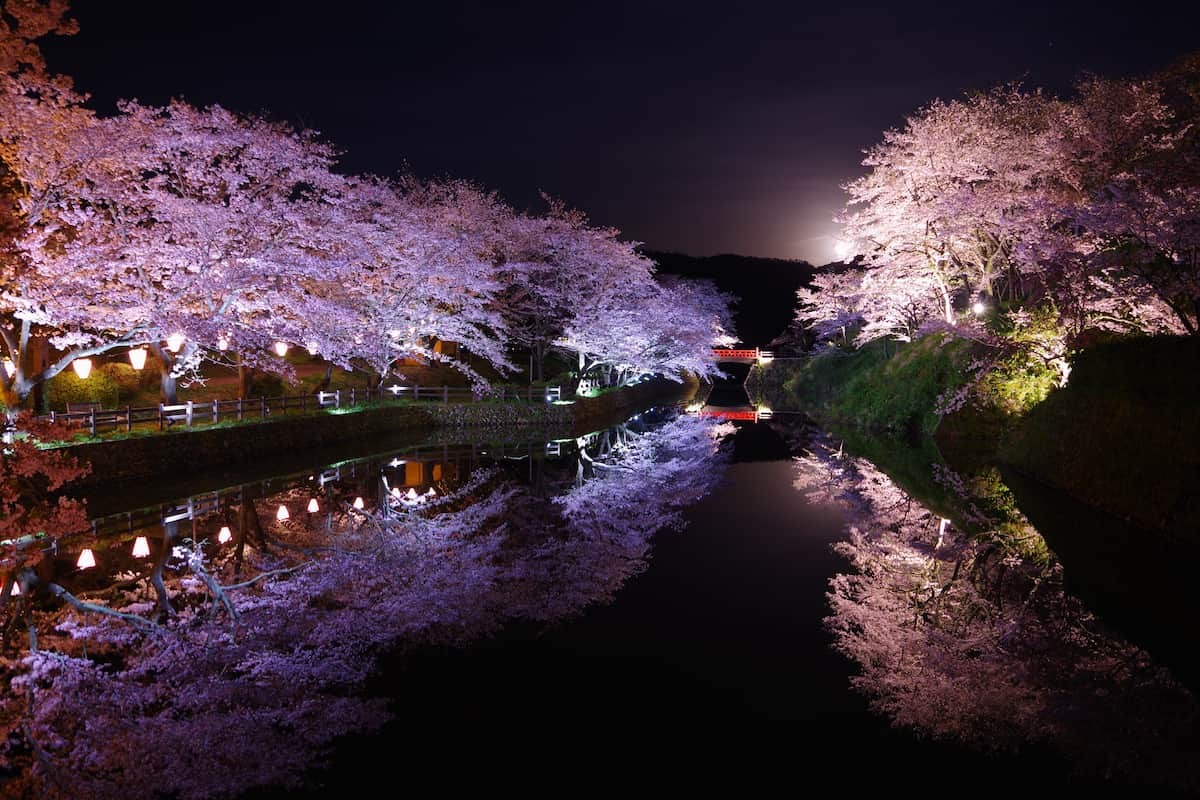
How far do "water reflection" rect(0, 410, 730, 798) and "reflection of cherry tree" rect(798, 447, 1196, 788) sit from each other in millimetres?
3518

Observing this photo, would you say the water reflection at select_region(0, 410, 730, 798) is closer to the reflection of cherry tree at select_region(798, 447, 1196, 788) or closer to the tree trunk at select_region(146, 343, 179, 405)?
the reflection of cherry tree at select_region(798, 447, 1196, 788)

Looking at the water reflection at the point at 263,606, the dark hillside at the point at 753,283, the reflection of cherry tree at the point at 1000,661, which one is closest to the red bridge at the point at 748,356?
the dark hillside at the point at 753,283

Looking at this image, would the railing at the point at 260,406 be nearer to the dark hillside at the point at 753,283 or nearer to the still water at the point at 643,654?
the still water at the point at 643,654

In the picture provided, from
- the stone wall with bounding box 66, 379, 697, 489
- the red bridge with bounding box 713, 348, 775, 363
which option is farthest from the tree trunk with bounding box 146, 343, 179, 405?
the red bridge with bounding box 713, 348, 775, 363

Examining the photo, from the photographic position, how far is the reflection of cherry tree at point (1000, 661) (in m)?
6.32

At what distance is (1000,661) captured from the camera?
7805 mm

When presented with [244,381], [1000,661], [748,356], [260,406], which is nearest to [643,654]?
[1000,661]

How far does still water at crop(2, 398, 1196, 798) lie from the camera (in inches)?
229

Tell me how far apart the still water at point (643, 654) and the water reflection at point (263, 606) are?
0.17ft

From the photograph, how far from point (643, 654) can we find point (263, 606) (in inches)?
182

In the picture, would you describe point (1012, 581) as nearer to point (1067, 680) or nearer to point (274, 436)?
point (1067, 680)

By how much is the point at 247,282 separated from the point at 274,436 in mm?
5122

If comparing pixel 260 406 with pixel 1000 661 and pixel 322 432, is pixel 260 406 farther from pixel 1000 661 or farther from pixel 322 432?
pixel 1000 661

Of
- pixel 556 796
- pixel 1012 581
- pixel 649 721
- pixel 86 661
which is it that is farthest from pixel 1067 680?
pixel 86 661
